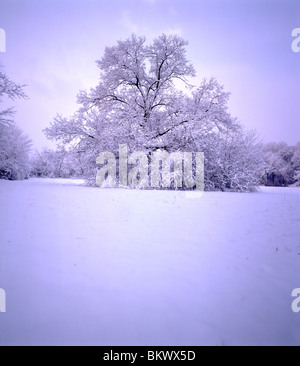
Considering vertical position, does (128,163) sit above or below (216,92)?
below

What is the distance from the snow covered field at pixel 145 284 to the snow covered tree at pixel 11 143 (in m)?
12.9

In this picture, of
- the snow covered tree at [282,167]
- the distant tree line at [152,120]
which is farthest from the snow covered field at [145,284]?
the snow covered tree at [282,167]

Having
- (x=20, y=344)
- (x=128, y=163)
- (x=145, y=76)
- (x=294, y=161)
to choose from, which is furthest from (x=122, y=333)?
(x=294, y=161)

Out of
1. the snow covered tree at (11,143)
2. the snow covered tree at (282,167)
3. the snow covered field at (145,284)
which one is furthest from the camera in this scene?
the snow covered tree at (282,167)

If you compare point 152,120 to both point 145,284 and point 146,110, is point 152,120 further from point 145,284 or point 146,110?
point 145,284

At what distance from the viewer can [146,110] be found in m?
14.3

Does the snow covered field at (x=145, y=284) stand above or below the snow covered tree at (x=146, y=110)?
below

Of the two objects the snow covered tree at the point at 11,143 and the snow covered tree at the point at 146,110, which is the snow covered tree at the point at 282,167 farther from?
the snow covered tree at the point at 11,143

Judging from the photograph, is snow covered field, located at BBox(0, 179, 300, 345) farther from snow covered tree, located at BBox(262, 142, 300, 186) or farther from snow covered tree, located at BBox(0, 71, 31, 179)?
snow covered tree, located at BBox(262, 142, 300, 186)

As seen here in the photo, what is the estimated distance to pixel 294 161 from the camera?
28.5 metres

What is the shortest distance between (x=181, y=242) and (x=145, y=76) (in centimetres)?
1465

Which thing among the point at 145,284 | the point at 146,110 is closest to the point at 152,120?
the point at 146,110

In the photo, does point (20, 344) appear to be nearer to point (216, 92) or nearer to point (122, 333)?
point (122, 333)

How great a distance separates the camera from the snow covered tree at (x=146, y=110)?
1264cm
